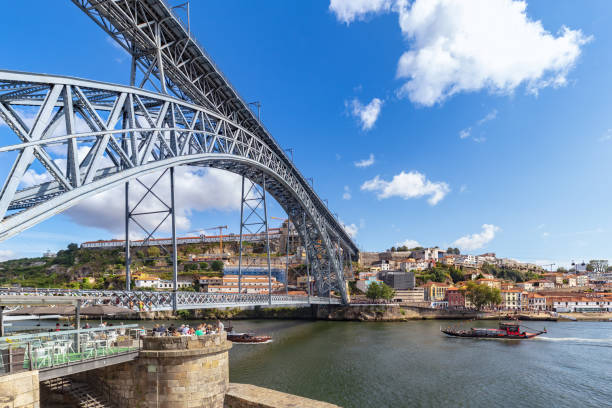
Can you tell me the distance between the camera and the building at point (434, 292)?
7394 cm

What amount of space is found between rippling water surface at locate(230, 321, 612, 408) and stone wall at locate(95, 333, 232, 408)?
6949 mm

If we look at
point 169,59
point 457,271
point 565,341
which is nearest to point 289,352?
point 169,59

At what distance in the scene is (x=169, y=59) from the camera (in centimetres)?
1864

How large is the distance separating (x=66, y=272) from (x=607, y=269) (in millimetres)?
210757

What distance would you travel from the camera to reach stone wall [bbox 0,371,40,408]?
27.3 ft

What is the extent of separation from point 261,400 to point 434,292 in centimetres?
6791

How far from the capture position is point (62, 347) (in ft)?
33.8

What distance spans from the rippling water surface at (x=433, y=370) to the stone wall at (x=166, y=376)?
22.8ft

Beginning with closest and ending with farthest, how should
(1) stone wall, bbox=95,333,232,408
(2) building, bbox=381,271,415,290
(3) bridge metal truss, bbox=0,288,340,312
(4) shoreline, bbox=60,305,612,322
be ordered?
(1) stone wall, bbox=95,333,232,408, (3) bridge metal truss, bbox=0,288,340,312, (4) shoreline, bbox=60,305,612,322, (2) building, bbox=381,271,415,290

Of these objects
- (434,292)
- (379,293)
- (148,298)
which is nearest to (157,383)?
(148,298)

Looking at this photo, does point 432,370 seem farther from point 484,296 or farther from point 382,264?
point 382,264

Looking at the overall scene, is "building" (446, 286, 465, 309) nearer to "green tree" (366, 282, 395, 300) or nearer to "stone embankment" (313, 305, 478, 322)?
Result: "stone embankment" (313, 305, 478, 322)

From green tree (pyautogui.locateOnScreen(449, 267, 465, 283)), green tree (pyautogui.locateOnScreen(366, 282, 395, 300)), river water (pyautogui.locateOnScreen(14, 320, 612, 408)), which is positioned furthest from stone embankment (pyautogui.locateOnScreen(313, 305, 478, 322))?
green tree (pyautogui.locateOnScreen(449, 267, 465, 283))

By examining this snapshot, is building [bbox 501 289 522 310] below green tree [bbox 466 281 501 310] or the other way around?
below
